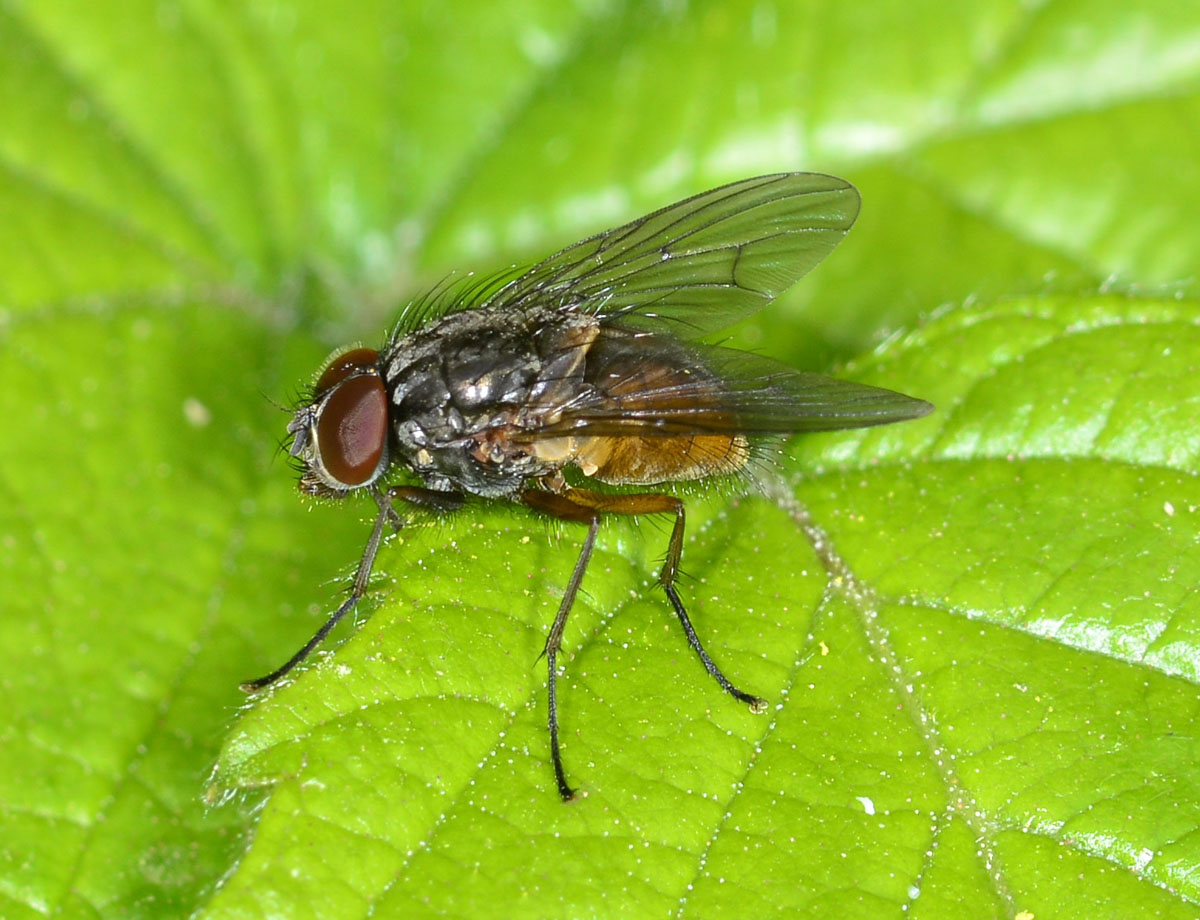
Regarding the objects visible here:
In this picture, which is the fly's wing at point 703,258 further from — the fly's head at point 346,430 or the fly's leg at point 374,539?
the fly's leg at point 374,539

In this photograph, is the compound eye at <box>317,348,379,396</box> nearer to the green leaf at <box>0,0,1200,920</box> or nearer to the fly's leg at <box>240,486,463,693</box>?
the fly's leg at <box>240,486,463,693</box>

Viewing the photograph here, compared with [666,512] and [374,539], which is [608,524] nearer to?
[666,512]

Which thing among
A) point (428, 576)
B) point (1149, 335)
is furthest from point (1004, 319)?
point (428, 576)

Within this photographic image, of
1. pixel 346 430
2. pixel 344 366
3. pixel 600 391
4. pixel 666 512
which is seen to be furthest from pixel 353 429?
pixel 666 512

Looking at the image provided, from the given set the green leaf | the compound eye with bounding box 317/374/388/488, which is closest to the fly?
the compound eye with bounding box 317/374/388/488

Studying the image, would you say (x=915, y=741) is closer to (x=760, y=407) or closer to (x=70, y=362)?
(x=760, y=407)
